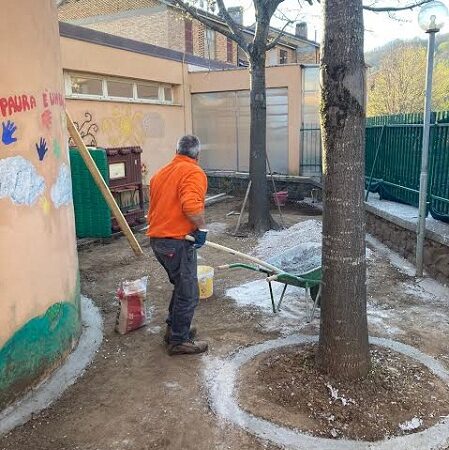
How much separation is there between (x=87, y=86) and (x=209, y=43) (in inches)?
454

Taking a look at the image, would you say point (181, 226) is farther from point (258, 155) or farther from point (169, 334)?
point (258, 155)

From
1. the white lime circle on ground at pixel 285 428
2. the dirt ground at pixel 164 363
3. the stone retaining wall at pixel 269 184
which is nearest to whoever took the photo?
the white lime circle on ground at pixel 285 428

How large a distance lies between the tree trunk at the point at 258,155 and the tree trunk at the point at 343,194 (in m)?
5.52

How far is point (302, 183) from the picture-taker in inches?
519

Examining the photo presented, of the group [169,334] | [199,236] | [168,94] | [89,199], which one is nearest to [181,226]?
[199,236]

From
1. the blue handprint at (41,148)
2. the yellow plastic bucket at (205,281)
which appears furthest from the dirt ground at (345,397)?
the blue handprint at (41,148)

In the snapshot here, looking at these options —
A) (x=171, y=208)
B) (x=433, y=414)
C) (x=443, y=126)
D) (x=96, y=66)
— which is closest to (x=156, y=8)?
(x=96, y=66)

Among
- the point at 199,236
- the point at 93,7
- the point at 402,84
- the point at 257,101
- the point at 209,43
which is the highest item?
the point at 93,7

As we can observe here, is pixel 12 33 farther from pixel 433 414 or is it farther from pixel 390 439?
pixel 433 414

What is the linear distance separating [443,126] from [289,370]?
4.10 meters

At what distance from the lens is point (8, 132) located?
3.02 meters

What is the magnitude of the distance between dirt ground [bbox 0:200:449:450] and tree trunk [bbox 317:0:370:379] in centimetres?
87

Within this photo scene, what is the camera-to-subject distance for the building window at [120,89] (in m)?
11.7

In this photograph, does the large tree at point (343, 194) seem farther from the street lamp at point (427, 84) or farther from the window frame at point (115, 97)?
the window frame at point (115, 97)
